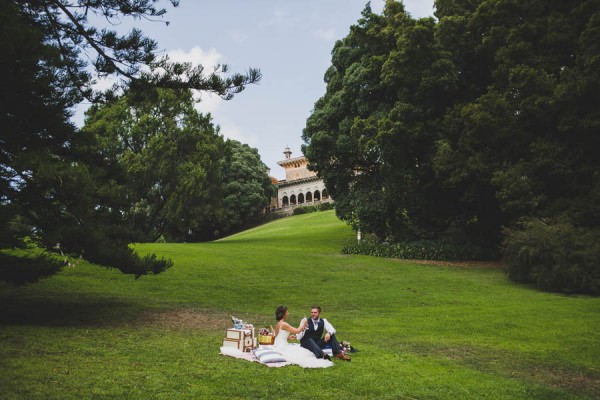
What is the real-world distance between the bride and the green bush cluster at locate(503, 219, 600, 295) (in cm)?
1198

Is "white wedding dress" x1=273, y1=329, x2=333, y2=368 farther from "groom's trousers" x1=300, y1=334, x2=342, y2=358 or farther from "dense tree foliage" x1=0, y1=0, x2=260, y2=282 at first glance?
"dense tree foliage" x1=0, y1=0, x2=260, y2=282

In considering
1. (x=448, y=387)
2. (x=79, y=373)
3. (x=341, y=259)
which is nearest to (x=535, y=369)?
(x=448, y=387)

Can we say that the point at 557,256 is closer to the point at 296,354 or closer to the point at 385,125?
the point at 385,125

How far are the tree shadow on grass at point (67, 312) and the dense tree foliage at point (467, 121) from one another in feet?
44.6

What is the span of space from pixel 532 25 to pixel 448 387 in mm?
18436

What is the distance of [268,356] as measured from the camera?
7.89 metres

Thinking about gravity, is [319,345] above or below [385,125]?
below

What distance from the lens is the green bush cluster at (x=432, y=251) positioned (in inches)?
984

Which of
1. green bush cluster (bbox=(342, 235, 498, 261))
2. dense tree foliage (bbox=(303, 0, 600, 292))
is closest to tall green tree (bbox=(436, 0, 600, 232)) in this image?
dense tree foliage (bbox=(303, 0, 600, 292))

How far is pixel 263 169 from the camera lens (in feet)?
187

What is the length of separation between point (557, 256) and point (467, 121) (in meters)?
7.05

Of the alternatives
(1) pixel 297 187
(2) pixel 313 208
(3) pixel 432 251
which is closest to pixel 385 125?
(3) pixel 432 251

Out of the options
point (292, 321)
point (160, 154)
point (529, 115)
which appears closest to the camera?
point (292, 321)

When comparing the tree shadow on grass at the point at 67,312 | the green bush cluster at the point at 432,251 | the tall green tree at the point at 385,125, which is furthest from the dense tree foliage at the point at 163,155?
the tree shadow on grass at the point at 67,312
